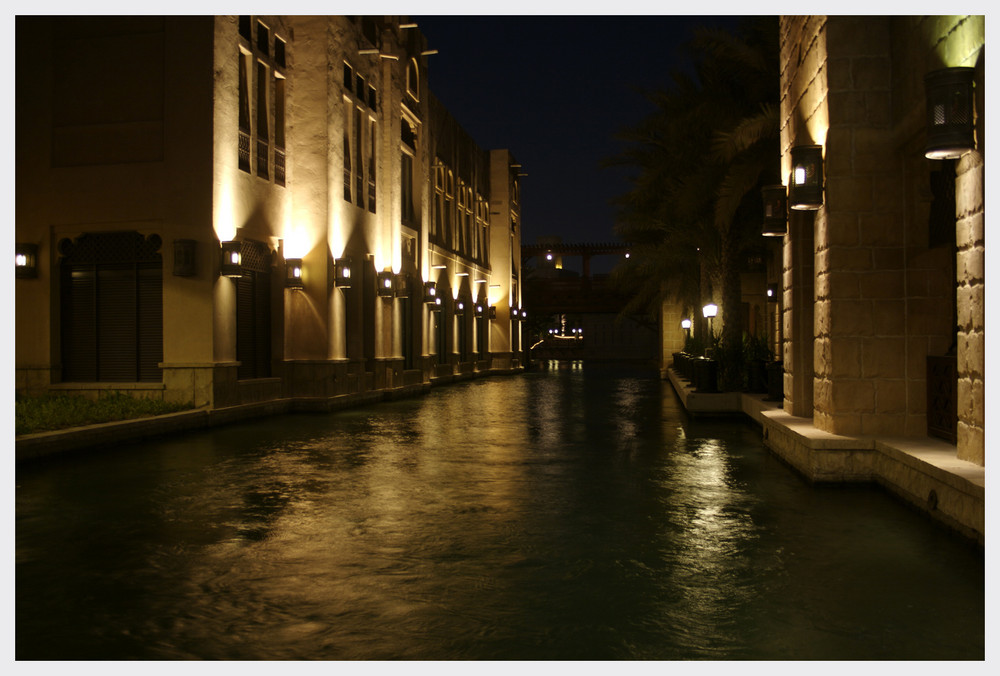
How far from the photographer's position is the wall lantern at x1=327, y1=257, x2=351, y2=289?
68.5 ft

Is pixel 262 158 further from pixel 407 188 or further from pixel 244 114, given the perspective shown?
pixel 407 188

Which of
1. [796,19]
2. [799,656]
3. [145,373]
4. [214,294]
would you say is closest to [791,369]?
[796,19]

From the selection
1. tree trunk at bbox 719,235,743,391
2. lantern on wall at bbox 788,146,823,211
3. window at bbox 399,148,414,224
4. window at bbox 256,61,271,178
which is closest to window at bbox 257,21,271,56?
window at bbox 256,61,271,178

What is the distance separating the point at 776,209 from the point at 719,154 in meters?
3.86

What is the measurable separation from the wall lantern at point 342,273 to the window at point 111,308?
4.98m

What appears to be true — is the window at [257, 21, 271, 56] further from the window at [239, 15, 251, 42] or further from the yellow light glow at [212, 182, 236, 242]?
the yellow light glow at [212, 182, 236, 242]

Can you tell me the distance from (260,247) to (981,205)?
15.4 m

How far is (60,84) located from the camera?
17219 millimetres

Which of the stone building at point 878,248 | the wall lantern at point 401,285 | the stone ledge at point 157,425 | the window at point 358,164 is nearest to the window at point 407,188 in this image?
the wall lantern at point 401,285

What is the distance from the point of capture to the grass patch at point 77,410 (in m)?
12.1

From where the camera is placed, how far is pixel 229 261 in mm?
16625

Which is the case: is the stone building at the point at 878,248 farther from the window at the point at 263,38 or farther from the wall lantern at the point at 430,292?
the wall lantern at the point at 430,292

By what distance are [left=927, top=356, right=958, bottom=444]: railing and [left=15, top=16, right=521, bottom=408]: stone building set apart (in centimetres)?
1212

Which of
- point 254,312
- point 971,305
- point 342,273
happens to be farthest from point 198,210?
point 971,305
